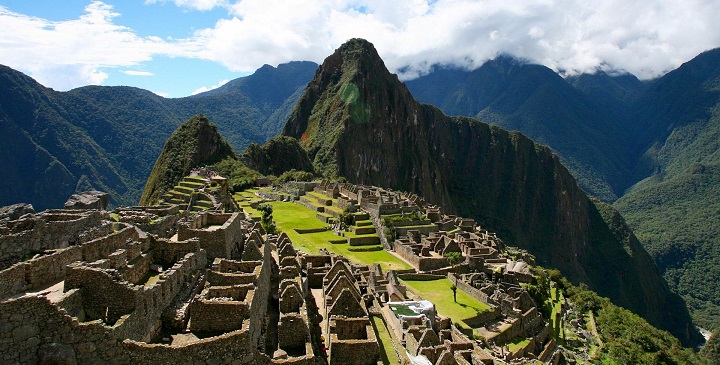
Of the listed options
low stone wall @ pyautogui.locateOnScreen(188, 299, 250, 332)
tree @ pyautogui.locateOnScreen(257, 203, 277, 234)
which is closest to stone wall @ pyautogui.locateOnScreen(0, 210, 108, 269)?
low stone wall @ pyautogui.locateOnScreen(188, 299, 250, 332)

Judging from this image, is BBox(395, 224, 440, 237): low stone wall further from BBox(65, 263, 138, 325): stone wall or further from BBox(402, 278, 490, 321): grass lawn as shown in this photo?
BBox(65, 263, 138, 325): stone wall

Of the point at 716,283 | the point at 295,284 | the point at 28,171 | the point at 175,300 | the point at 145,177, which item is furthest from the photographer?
the point at 716,283

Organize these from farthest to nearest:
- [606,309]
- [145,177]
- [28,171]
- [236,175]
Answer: [145,177], [236,175], [28,171], [606,309]

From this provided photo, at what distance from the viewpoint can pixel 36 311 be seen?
384 inches

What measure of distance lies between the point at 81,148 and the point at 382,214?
7616 centimetres

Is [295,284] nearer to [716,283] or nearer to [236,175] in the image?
[236,175]

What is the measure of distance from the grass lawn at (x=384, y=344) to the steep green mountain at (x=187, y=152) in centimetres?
A: 7973

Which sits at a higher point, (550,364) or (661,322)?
(550,364)

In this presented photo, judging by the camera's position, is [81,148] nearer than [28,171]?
No

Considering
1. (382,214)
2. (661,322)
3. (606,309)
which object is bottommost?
(661,322)

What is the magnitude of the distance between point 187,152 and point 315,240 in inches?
2785

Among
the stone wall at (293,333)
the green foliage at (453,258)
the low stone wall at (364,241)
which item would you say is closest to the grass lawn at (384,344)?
the stone wall at (293,333)

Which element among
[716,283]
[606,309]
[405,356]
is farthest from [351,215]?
[716,283]

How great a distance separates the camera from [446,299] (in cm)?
3731
